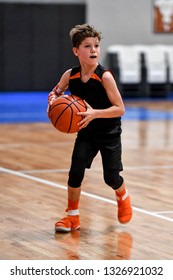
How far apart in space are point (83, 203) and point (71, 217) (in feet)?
3.24

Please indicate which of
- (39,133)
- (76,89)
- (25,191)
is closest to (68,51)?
(39,133)

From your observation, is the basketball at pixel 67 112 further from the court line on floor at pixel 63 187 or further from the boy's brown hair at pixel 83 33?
the court line on floor at pixel 63 187

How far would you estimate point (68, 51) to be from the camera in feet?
68.5

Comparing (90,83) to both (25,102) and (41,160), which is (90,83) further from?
(25,102)

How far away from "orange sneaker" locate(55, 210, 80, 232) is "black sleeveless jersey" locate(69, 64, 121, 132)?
27.3 inches

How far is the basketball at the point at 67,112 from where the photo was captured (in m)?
5.50

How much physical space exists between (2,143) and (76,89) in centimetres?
533

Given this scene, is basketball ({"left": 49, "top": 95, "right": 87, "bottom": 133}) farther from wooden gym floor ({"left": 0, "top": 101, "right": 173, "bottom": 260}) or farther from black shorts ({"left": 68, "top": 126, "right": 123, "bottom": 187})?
wooden gym floor ({"left": 0, "top": 101, "right": 173, "bottom": 260})

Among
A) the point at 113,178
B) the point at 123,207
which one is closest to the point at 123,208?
the point at 123,207

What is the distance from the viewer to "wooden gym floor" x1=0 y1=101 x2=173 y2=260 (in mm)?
5262

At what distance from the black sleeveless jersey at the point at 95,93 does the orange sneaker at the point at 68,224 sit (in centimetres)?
69

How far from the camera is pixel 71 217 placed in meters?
5.86

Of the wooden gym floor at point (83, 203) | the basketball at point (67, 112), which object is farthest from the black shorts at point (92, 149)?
the wooden gym floor at point (83, 203)

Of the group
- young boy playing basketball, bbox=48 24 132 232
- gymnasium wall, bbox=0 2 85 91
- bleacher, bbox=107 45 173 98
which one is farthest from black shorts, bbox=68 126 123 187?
gymnasium wall, bbox=0 2 85 91
